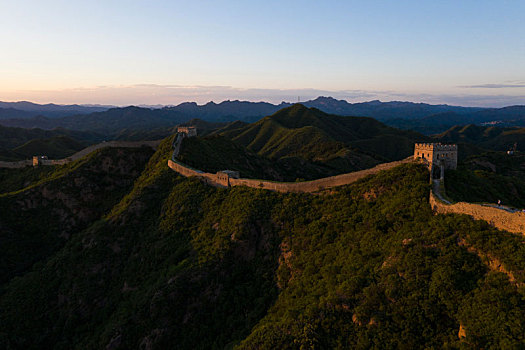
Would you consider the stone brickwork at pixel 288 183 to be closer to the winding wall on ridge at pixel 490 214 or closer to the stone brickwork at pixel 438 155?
the stone brickwork at pixel 438 155

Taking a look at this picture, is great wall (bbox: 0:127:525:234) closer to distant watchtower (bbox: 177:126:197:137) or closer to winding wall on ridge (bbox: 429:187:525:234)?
winding wall on ridge (bbox: 429:187:525:234)

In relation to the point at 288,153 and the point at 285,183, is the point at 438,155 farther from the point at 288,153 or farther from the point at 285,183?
the point at 288,153

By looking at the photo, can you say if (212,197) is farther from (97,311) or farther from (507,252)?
(507,252)

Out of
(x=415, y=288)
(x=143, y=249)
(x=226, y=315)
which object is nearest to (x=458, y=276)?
(x=415, y=288)

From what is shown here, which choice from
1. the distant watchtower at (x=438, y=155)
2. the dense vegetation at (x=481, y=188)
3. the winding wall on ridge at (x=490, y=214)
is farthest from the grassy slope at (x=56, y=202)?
the dense vegetation at (x=481, y=188)

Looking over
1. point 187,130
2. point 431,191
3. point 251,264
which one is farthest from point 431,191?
point 187,130
